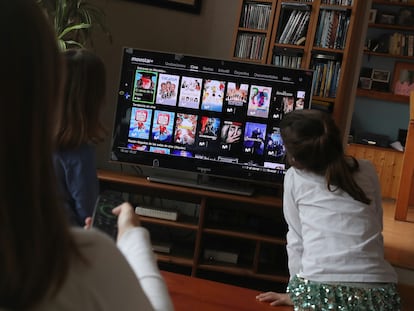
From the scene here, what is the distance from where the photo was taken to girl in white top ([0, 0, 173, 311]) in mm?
599

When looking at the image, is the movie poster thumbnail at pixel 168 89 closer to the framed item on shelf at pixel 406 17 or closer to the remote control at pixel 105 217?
the remote control at pixel 105 217

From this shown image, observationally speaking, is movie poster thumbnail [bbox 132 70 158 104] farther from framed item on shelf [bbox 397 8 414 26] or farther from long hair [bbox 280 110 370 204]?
framed item on shelf [bbox 397 8 414 26]

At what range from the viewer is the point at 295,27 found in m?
3.62

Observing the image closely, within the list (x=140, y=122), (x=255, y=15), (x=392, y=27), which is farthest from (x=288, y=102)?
(x=392, y=27)

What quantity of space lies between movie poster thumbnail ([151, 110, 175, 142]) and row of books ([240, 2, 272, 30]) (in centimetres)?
80

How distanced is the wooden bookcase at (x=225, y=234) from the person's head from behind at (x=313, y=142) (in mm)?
1217

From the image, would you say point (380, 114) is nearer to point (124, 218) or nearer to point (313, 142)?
point (313, 142)

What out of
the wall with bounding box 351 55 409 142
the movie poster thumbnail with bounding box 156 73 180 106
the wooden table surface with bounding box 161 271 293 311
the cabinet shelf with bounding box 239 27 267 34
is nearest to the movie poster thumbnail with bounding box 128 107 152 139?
the movie poster thumbnail with bounding box 156 73 180 106

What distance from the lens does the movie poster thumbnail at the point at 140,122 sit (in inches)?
139

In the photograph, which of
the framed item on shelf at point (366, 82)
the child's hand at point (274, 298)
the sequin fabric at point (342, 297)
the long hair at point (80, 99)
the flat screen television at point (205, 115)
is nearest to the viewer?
the child's hand at point (274, 298)

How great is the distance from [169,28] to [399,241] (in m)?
2.27

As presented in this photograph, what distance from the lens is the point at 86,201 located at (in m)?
1.74

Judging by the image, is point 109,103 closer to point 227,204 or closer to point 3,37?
point 227,204

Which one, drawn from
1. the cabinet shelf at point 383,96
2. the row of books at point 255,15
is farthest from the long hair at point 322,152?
the cabinet shelf at point 383,96
